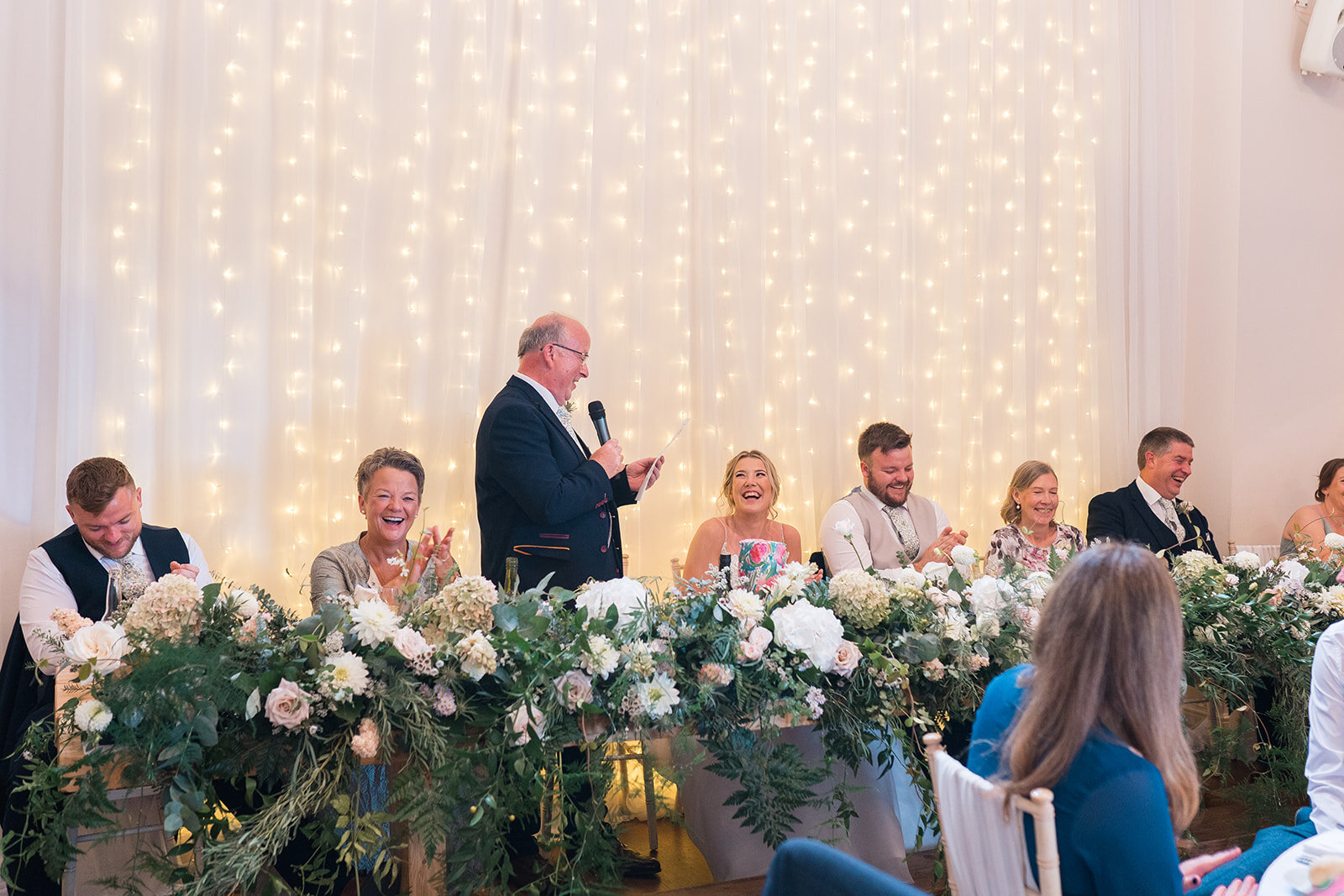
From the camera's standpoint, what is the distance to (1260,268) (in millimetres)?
5348

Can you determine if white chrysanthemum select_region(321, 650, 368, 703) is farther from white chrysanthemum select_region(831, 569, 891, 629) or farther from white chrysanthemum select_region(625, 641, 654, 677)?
white chrysanthemum select_region(831, 569, 891, 629)

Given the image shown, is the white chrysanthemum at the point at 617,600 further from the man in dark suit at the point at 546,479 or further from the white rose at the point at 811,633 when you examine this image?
the man in dark suit at the point at 546,479

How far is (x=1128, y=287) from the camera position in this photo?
5.48 metres

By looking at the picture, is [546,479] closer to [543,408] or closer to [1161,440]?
[543,408]

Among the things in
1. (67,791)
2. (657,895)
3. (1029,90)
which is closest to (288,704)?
(67,791)

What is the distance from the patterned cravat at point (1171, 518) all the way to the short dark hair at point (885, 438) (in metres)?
1.31

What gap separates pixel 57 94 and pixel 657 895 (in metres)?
3.41

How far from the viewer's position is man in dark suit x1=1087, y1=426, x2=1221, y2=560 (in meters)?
4.62

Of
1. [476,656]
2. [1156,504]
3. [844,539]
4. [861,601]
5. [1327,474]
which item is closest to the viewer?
[476,656]

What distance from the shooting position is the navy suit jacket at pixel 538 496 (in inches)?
126

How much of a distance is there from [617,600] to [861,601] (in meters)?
0.58

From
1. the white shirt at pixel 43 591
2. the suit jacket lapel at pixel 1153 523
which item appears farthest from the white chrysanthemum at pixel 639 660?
the suit jacket lapel at pixel 1153 523

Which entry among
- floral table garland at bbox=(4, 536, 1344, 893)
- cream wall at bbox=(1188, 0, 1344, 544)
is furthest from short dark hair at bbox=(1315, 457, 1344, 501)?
floral table garland at bbox=(4, 536, 1344, 893)

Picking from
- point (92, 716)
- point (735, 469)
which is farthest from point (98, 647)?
point (735, 469)
